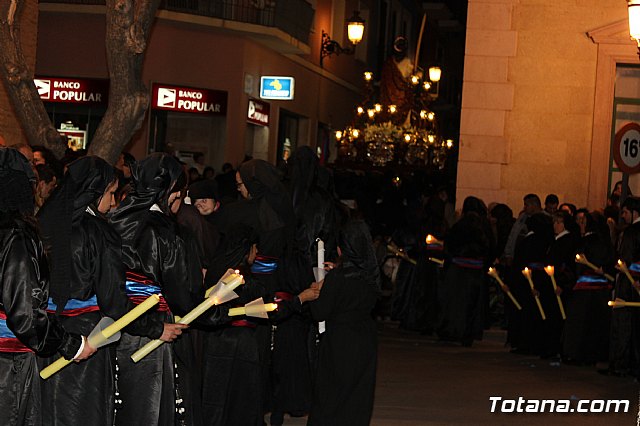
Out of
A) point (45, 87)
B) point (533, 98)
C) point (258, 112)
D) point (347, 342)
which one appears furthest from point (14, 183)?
point (258, 112)

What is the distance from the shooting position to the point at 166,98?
1071 inches

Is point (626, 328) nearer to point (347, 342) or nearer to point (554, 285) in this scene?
point (554, 285)

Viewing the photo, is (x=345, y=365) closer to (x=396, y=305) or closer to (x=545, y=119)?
(x=396, y=305)

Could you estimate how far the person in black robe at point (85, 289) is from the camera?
6.79 meters

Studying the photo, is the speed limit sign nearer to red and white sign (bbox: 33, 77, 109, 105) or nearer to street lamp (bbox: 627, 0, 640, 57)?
street lamp (bbox: 627, 0, 640, 57)

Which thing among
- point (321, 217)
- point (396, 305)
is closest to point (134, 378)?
point (321, 217)

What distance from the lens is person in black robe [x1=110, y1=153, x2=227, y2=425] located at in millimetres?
7180

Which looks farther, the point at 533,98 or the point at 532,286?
the point at 533,98

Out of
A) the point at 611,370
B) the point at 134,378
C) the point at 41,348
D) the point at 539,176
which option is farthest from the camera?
the point at 539,176

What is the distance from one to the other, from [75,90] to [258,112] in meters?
5.15

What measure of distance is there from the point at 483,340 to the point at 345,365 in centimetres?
1006

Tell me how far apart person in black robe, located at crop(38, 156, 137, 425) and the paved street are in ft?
13.4

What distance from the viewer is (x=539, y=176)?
66.6 ft

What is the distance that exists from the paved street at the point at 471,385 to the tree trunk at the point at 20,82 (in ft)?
13.6
